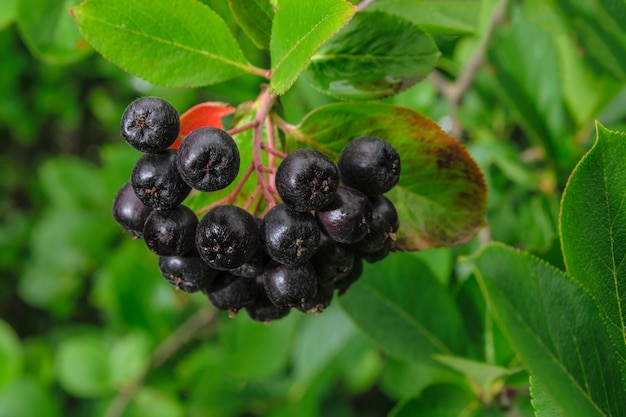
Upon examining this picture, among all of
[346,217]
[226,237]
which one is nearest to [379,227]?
[346,217]

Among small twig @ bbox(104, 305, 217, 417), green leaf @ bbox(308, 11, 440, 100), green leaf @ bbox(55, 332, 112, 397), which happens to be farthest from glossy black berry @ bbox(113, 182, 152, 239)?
green leaf @ bbox(55, 332, 112, 397)

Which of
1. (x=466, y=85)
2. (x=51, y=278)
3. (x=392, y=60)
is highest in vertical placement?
(x=392, y=60)

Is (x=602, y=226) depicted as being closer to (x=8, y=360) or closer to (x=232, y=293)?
(x=232, y=293)

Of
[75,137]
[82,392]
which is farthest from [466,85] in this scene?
[75,137]

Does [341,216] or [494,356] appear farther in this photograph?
[494,356]

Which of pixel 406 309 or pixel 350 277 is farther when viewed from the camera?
pixel 406 309

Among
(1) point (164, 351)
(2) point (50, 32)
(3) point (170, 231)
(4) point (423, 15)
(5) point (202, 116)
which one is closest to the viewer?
(3) point (170, 231)

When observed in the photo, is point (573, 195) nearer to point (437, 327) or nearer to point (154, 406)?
point (437, 327)
